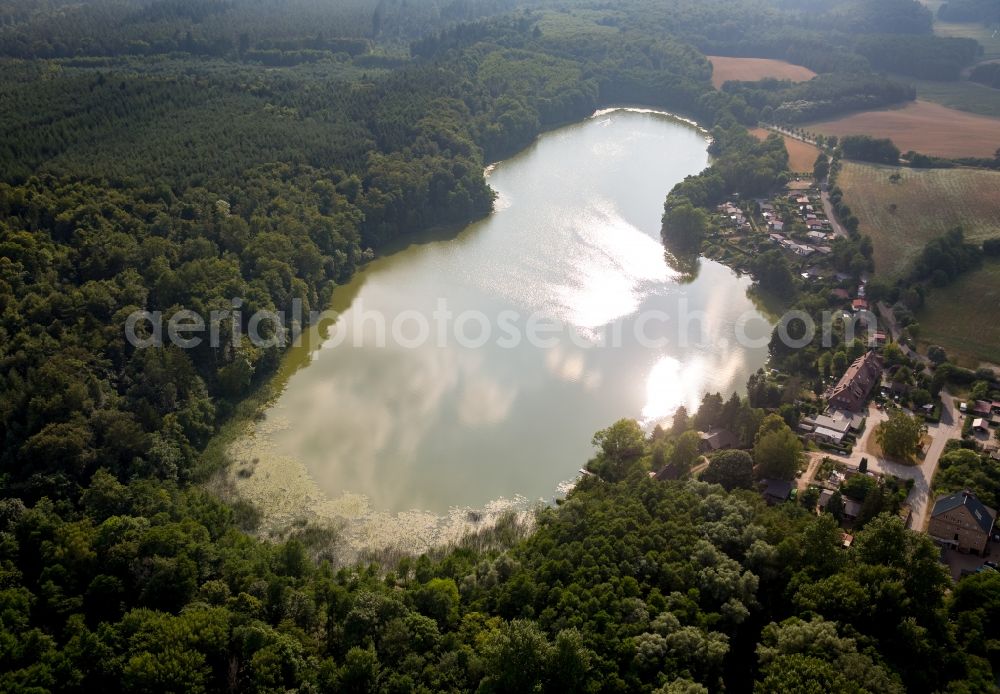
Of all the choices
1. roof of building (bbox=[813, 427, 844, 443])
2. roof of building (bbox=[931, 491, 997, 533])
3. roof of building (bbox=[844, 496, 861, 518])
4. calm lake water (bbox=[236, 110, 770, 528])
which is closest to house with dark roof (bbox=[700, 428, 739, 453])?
calm lake water (bbox=[236, 110, 770, 528])

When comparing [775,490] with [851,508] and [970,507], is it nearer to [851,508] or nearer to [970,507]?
[851,508]


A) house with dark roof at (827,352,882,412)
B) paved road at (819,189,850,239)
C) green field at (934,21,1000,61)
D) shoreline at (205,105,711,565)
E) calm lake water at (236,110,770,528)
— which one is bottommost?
shoreline at (205,105,711,565)

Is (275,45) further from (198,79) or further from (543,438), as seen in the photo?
(543,438)

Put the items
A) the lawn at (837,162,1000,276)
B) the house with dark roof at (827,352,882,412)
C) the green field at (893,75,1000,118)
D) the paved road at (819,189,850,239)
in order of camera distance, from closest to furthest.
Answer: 1. the house with dark roof at (827,352,882,412)
2. the lawn at (837,162,1000,276)
3. the paved road at (819,189,850,239)
4. the green field at (893,75,1000,118)

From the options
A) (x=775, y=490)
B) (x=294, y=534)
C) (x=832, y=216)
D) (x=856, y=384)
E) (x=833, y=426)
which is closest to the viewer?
(x=294, y=534)

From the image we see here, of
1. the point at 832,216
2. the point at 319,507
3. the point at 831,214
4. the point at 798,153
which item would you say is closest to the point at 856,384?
the point at 319,507

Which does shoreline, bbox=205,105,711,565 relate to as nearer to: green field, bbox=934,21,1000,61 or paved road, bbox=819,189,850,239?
paved road, bbox=819,189,850,239

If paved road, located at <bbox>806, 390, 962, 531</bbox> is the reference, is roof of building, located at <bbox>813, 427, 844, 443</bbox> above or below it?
above
